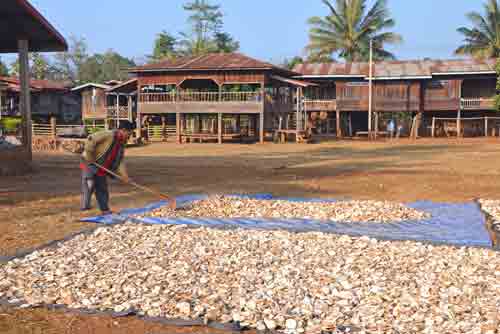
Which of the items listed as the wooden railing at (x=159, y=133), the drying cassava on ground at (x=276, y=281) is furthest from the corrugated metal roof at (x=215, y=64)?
the drying cassava on ground at (x=276, y=281)

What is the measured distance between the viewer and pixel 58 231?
6523 millimetres

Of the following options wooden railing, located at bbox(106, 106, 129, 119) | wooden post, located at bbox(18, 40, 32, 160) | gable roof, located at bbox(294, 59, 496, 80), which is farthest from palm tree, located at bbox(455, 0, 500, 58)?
wooden post, located at bbox(18, 40, 32, 160)

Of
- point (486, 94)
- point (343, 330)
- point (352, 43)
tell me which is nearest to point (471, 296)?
point (343, 330)

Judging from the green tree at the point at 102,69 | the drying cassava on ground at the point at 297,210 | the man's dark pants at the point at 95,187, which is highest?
the green tree at the point at 102,69

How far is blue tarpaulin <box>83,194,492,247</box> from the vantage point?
6020mm

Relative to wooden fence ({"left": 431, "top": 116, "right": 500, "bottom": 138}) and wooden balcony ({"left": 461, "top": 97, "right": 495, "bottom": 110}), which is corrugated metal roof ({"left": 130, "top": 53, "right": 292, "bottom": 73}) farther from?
wooden fence ({"left": 431, "top": 116, "right": 500, "bottom": 138})

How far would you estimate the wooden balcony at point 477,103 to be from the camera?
29.5 meters

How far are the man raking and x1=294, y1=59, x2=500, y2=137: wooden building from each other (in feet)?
78.9

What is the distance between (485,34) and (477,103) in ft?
Answer: 24.1

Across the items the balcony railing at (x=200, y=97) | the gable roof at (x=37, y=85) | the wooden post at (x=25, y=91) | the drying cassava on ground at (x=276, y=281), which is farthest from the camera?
the gable roof at (x=37, y=85)

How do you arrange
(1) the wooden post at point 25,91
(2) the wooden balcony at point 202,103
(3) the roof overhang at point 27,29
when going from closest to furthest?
(3) the roof overhang at point 27,29
(1) the wooden post at point 25,91
(2) the wooden balcony at point 202,103

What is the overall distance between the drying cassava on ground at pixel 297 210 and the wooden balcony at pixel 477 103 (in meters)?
24.2

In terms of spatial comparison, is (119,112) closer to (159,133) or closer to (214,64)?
(159,133)

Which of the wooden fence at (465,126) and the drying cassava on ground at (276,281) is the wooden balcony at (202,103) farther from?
the drying cassava on ground at (276,281)
